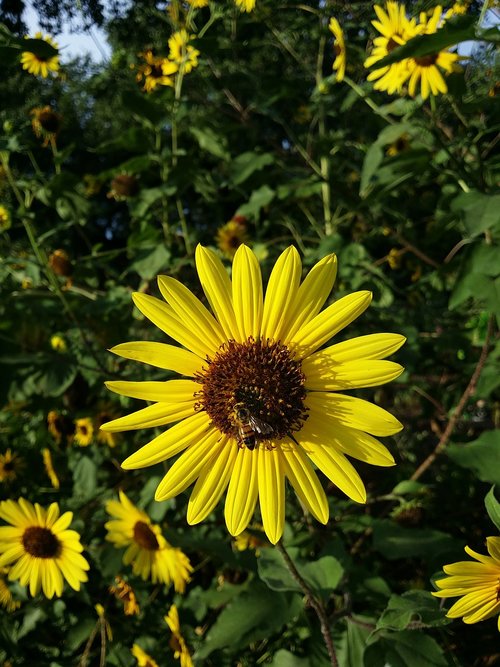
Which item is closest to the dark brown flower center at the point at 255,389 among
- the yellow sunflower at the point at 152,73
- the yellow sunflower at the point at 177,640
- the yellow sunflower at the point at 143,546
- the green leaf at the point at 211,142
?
the yellow sunflower at the point at 143,546

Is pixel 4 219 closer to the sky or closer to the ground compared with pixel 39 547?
closer to the sky

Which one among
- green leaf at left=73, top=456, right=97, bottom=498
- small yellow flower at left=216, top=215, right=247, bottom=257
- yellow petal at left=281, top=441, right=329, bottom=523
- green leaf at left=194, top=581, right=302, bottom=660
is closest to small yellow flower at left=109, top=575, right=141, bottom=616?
green leaf at left=73, top=456, right=97, bottom=498

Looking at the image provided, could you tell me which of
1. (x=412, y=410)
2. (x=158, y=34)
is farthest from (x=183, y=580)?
(x=158, y=34)

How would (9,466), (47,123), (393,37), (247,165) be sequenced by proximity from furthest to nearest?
(9,466) < (47,123) < (247,165) < (393,37)

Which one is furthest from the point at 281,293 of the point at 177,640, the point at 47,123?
the point at 47,123

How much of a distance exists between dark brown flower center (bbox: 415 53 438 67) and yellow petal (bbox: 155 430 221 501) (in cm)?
182

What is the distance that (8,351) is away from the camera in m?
2.56

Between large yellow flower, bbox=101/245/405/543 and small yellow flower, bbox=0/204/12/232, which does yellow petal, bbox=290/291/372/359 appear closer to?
large yellow flower, bbox=101/245/405/543

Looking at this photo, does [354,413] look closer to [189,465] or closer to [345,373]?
[345,373]

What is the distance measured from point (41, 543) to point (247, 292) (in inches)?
64.6

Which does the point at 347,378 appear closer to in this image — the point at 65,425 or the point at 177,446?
the point at 177,446

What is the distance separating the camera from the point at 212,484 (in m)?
1.28

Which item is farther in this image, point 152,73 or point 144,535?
point 152,73

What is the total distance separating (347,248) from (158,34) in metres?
2.33
